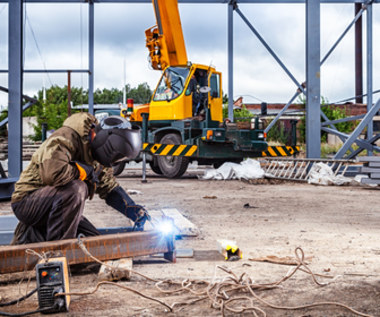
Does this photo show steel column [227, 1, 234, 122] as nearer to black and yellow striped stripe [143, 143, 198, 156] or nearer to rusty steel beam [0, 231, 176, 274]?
black and yellow striped stripe [143, 143, 198, 156]

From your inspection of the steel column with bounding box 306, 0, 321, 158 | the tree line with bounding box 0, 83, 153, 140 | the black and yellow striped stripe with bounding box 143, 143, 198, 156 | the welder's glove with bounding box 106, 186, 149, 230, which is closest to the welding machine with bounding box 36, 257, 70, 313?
the welder's glove with bounding box 106, 186, 149, 230

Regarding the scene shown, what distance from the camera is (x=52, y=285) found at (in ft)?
7.49

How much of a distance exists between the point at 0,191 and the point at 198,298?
501 centimetres

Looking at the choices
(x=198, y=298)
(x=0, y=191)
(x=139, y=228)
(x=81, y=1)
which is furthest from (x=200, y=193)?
(x=81, y=1)

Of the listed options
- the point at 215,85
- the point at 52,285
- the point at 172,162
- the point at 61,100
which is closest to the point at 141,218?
the point at 52,285

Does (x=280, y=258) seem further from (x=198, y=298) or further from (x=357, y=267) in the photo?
(x=198, y=298)

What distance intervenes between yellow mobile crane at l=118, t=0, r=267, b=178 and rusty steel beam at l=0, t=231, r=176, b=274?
7.05 metres

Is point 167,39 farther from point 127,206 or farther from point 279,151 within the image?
point 127,206

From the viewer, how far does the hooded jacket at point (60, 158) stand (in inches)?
113

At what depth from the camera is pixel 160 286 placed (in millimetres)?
2750

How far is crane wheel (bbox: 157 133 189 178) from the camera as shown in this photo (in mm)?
10758

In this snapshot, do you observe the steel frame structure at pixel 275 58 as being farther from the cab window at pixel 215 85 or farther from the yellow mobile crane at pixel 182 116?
the cab window at pixel 215 85

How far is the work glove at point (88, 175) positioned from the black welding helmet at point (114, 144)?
11 centimetres

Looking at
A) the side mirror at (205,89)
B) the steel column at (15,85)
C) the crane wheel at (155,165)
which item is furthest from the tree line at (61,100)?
the steel column at (15,85)
